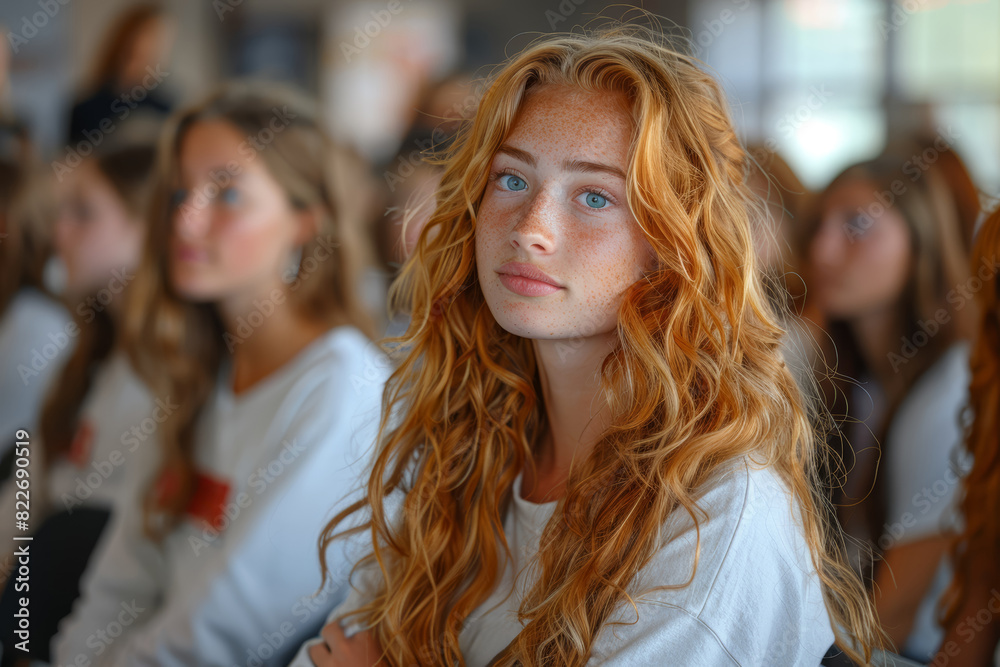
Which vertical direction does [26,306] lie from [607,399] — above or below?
below

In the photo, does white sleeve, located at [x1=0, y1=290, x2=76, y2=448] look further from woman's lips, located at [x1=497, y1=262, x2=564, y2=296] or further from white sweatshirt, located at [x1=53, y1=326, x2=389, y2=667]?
woman's lips, located at [x1=497, y1=262, x2=564, y2=296]

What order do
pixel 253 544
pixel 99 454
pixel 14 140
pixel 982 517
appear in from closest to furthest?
pixel 982 517, pixel 253 544, pixel 99 454, pixel 14 140

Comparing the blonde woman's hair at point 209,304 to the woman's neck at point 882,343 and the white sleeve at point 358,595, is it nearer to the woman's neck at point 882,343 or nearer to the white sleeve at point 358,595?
the white sleeve at point 358,595

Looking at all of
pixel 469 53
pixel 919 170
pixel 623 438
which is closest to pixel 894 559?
pixel 919 170

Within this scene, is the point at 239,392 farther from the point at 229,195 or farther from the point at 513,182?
the point at 513,182

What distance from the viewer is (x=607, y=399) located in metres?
0.97

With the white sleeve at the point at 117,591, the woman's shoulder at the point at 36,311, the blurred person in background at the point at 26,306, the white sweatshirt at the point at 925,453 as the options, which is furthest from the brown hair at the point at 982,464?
the woman's shoulder at the point at 36,311

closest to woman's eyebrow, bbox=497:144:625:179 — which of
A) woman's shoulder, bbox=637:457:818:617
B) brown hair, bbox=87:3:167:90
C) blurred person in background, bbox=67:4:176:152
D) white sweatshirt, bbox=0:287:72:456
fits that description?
woman's shoulder, bbox=637:457:818:617

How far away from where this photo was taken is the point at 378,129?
20.5ft

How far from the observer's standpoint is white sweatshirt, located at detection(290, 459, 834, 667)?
820 millimetres

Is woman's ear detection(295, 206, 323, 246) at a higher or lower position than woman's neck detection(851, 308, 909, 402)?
higher

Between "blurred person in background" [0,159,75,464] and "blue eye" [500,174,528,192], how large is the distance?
180 centimetres

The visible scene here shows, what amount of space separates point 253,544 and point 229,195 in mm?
727

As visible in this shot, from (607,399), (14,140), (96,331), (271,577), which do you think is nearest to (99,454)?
(96,331)
